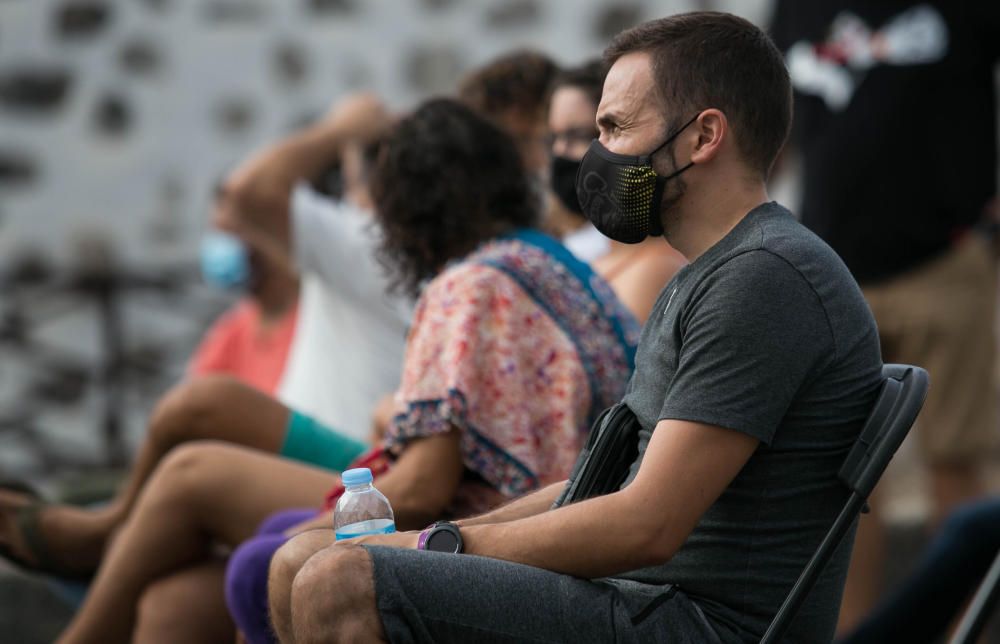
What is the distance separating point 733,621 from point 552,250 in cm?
115

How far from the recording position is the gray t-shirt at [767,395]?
2.10 metres

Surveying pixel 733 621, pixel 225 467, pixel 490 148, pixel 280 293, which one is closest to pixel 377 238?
pixel 490 148

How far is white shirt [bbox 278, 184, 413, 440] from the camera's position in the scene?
13.3ft

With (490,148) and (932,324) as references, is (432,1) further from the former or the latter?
(490,148)

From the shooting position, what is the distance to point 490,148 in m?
3.35

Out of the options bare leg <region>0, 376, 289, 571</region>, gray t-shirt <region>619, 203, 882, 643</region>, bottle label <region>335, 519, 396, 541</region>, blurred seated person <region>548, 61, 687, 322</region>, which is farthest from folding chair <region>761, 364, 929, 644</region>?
bare leg <region>0, 376, 289, 571</region>

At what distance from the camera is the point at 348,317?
13.6 feet

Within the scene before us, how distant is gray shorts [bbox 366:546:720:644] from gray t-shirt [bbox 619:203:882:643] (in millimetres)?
82

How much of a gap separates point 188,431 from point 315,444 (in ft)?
1.02

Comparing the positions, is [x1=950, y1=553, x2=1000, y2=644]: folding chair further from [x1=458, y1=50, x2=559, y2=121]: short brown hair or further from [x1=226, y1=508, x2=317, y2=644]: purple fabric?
[x1=458, y1=50, x2=559, y2=121]: short brown hair

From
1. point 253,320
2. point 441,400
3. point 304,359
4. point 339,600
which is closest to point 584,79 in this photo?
point 441,400

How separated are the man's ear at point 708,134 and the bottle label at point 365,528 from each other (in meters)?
0.79

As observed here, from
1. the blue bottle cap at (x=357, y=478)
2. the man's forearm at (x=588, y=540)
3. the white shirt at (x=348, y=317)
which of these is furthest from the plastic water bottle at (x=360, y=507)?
the white shirt at (x=348, y=317)

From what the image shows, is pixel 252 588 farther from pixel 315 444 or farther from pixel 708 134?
pixel 708 134
